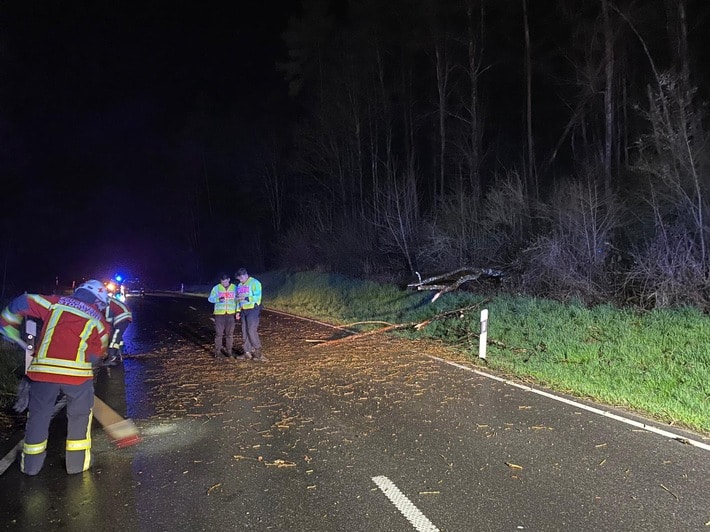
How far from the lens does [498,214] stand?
1769 cm

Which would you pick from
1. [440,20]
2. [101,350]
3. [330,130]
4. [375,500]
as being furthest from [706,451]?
[330,130]

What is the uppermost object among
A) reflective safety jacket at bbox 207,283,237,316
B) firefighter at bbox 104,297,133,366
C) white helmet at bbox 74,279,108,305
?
white helmet at bbox 74,279,108,305

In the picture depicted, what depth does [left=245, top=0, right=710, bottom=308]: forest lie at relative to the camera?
12203 mm

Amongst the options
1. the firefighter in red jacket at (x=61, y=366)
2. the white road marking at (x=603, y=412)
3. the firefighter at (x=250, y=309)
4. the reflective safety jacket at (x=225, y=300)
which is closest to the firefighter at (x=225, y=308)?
the reflective safety jacket at (x=225, y=300)

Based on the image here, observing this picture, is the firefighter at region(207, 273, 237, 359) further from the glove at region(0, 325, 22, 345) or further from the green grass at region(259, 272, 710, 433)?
the glove at region(0, 325, 22, 345)

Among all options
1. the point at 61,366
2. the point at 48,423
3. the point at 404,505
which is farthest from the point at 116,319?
the point at 404,505

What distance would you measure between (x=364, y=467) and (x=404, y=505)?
0.84 metres

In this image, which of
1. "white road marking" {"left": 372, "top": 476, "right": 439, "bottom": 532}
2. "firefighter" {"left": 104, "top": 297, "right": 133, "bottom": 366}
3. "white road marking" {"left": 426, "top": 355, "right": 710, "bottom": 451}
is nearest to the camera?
"white road marking" {"left": 372, "top": 476, "right": 439, "bottom": 532}

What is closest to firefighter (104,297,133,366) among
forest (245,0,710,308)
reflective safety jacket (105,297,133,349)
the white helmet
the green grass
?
reflective safety jacket (105,297,133,349)

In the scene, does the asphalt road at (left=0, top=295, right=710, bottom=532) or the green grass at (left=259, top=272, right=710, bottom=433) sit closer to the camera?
the asphalt road at (left=0, top=295, right=710, bottom=532)

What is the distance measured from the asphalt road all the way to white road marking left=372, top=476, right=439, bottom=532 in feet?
0.05

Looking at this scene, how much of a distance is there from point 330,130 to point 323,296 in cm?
1204

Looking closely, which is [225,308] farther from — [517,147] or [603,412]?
[517,147]

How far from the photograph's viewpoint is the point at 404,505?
4.06 meters
